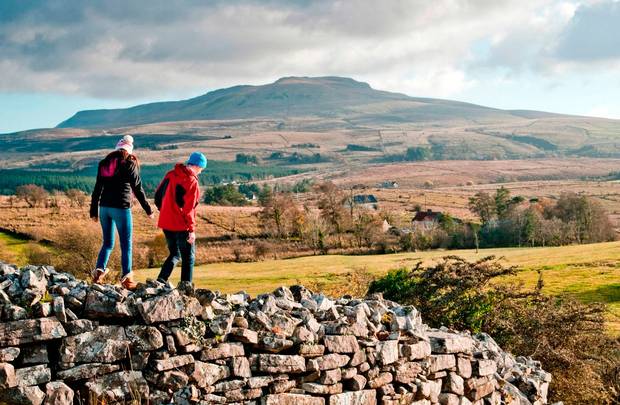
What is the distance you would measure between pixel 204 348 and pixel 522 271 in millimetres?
41375

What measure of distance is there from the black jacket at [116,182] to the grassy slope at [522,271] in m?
26.3

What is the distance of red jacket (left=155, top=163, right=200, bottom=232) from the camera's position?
1203 centimetres

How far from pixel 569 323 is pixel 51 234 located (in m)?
51.5

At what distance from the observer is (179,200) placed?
39.7 ft

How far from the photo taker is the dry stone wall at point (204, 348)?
28.0 ft

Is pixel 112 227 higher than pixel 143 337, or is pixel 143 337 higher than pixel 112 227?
pixel 112 227

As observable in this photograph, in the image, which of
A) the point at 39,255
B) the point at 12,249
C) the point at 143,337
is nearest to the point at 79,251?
the point at 39,255

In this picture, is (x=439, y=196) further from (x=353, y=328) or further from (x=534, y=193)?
(x=353, y=328)

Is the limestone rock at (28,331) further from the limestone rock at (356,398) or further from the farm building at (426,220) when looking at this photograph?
the farm building at (426,220)

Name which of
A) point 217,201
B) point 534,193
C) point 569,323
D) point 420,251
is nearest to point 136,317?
point 569,323

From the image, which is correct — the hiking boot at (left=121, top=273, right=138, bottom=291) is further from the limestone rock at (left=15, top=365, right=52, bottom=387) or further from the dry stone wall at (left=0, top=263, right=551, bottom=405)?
the limestone rock at (left=15, top=365, right=52, bottom=387)

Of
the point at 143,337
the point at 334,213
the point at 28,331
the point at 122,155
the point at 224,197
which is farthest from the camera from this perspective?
the point at 224,197

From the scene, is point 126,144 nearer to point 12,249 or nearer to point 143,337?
point 143,337

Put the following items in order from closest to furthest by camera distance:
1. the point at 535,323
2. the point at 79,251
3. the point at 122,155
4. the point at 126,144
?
the point at 122,155 → the point at 126,144 → the point at 535,323 → the point at 79,251
